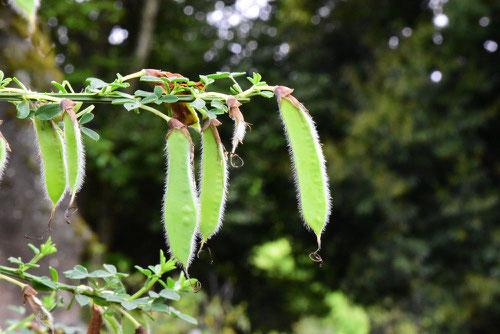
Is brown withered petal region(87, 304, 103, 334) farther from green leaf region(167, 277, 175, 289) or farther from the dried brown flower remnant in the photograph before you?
the dried brown flower remnant

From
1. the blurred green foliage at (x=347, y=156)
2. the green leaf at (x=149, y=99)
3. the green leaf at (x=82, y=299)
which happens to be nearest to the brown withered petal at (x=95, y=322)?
the green leaf at (x=82, y=299)

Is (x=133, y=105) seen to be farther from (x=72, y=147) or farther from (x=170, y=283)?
(x=170, y=283)

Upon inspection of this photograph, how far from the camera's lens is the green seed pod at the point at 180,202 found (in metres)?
0.54

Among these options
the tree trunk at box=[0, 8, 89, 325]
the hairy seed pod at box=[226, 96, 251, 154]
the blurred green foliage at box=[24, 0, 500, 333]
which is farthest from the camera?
the blurred green foliage at box=[24, 0, 500, 333]

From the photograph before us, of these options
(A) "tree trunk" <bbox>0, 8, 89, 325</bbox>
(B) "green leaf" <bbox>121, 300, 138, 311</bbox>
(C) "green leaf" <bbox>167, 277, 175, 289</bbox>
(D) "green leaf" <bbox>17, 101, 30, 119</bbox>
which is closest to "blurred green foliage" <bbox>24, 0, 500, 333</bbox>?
(A) "tree trunk" <bbox>0, 8, 89, 325</bbox>

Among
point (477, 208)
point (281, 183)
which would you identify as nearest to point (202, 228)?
point (477, 208)

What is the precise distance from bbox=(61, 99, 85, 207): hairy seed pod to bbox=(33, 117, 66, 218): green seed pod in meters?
0.02

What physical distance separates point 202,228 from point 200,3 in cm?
529

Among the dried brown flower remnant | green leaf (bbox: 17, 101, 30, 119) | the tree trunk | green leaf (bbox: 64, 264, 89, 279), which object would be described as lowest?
the tree trunk

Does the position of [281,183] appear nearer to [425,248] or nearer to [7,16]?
[425,248]

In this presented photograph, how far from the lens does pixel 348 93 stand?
4805 mm

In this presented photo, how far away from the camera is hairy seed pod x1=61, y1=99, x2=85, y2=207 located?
516 millimetres

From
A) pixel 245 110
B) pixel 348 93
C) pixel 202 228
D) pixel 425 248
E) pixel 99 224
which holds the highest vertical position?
pixel 202 228

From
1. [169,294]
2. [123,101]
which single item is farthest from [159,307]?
[123,101]
